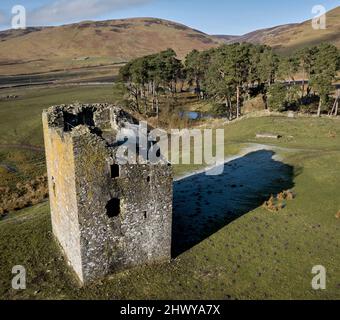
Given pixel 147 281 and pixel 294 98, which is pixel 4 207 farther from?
pixel 294 98

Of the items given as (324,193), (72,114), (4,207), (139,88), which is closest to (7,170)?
(4,207)

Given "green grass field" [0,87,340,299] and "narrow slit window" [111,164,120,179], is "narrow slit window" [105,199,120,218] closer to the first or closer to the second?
"narrow slit window" [111,164,120,179]

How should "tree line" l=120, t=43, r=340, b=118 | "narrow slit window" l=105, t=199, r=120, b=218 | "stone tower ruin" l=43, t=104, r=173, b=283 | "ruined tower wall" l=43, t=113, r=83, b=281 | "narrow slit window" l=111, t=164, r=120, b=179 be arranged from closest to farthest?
"stone tower ruin" l=43, t=104, r=173, b=283 < "ruined tower wall" l=43, t=113, r=83, b=281 < "narrow slit window" l=111, t=164, r=120, b=179 < "narrow slit window" l=105, t=199, r=120, b=218 < "tree line" l=120, t=43, r=340, b=118

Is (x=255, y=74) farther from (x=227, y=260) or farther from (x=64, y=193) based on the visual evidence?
(x=64, y=193)

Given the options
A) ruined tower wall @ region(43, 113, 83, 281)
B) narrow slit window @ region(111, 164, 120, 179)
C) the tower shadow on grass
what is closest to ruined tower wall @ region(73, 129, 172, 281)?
narrow slit window @ region(111, 164, 120, 179)

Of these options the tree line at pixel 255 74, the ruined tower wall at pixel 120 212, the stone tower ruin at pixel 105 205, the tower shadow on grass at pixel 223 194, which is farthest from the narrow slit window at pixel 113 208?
the tree line at pixel 255 74

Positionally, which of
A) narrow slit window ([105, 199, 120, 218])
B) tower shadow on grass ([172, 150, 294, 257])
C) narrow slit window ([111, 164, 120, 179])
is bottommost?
tower shadow on grass ([172, 150, 294, 257])

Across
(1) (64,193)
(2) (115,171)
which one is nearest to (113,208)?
(2) (115,171)
